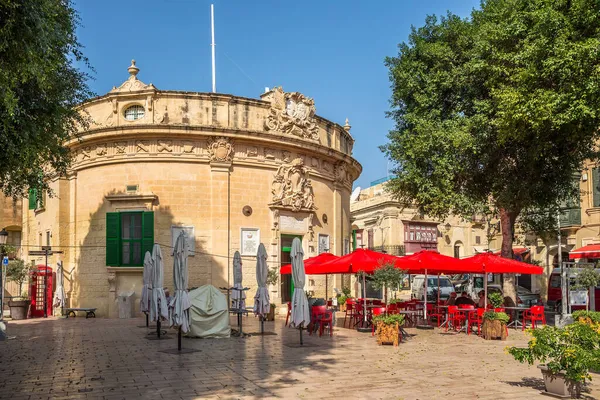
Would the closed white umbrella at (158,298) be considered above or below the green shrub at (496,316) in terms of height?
above

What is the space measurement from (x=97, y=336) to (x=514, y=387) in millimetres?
11043

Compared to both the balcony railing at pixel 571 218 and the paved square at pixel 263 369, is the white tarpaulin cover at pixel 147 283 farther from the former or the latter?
the balcony railing at pixel 571 218

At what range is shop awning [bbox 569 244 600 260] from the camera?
28.6m

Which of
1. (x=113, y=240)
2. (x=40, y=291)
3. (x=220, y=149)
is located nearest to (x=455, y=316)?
(x=220, y=149)

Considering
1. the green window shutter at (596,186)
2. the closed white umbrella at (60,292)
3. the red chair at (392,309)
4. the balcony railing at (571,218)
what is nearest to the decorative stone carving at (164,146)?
the closed white umbrella at (60,292)

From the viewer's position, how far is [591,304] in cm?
Result: 2214

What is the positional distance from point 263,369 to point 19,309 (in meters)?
15.5

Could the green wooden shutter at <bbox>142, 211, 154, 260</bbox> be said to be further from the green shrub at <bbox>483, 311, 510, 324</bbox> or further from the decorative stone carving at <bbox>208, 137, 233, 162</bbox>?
the green shrub at <bbox>483, 311, 510, 324</bbox>

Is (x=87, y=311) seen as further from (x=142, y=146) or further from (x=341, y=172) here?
(x=341, y=172)

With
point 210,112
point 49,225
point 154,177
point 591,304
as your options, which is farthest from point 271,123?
point 591,304

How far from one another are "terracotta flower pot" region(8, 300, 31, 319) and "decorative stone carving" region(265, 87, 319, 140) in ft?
37.6

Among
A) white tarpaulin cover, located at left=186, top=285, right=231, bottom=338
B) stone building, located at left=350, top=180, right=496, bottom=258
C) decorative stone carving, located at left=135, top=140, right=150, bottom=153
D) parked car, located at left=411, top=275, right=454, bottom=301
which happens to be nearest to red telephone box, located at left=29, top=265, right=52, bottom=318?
decorative stone carving, located at left=135, top=140, right=150, bottom=153

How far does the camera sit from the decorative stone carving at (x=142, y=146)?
22641 millimetres

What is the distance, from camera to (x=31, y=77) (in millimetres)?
8398
